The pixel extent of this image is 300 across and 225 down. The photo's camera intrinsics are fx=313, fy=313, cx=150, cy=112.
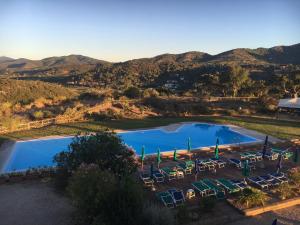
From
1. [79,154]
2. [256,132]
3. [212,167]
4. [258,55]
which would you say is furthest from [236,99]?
[258,55]

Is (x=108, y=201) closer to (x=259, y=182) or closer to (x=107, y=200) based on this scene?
(x=107, y=200)

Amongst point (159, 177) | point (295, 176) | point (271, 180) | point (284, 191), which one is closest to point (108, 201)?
point (159, 177)

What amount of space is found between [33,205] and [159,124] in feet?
48.4

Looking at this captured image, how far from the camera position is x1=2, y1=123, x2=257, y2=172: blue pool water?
15938mm

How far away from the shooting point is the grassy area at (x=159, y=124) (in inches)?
806

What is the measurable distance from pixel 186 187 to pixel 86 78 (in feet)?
212

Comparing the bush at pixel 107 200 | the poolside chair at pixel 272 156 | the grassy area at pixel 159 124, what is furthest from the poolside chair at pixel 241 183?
the grassy area at pixel 159 124

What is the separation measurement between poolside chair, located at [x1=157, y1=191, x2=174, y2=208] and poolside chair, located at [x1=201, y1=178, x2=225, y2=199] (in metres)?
1.63

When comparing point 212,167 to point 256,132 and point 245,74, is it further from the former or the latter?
point 245,74

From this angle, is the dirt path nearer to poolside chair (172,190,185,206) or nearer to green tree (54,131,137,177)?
green tree (54,131,137,177)

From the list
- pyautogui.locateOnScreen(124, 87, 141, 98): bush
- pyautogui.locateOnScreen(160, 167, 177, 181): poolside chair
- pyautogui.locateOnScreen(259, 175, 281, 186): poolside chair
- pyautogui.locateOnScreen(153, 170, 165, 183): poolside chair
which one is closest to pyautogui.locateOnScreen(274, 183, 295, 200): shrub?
pyautogui.locateOnScreen(259, 175, 281, 186): poolside chair

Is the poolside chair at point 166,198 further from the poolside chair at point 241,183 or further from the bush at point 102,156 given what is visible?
the poolside chair at point 241,183

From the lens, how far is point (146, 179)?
12023mm

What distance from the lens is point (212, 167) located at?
1418 cm
